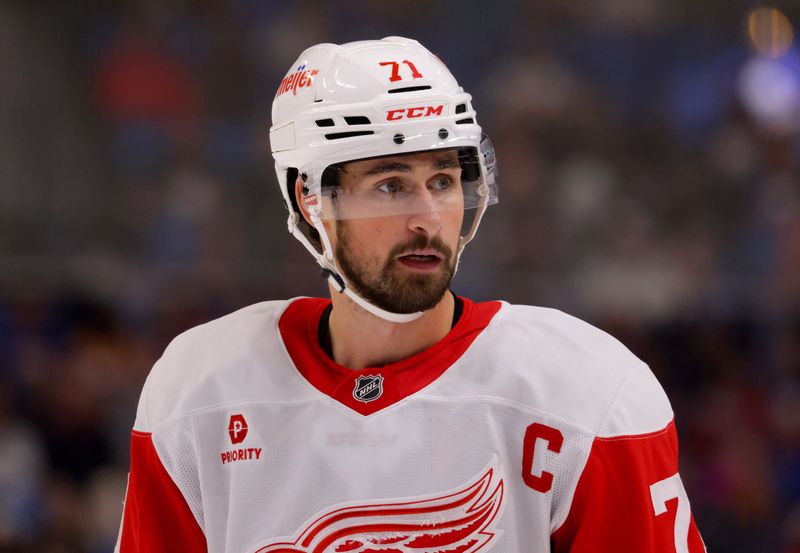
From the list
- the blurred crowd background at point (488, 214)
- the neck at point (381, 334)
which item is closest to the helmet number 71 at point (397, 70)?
the neck at point (381, 334)

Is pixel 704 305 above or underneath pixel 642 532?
above

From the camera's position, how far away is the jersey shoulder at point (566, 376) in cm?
163

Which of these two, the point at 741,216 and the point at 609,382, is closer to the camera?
the point at 609,382

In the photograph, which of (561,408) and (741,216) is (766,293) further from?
(561,408)

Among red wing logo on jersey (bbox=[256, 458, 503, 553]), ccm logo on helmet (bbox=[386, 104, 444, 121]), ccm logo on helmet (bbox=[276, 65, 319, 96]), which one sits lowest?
red wing logo on jersey (bbox=[256, 458, 503, 553])

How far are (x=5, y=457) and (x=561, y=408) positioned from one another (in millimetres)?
2794

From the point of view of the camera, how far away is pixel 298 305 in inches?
77.8

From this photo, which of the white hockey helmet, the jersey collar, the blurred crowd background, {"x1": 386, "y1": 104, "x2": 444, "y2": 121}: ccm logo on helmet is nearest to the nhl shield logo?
the jersey collar

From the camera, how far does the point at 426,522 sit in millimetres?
1659

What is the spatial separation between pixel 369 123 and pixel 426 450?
1.75 ft

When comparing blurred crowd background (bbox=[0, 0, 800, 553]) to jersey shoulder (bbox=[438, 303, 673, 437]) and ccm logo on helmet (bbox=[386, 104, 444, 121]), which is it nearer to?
jersey shoulder (bbox=[438, 303, 673, 437])

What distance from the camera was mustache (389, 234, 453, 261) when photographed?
66.9 inches

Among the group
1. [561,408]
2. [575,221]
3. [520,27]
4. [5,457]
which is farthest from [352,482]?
[520,27]

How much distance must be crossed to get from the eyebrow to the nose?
2.0 inches
